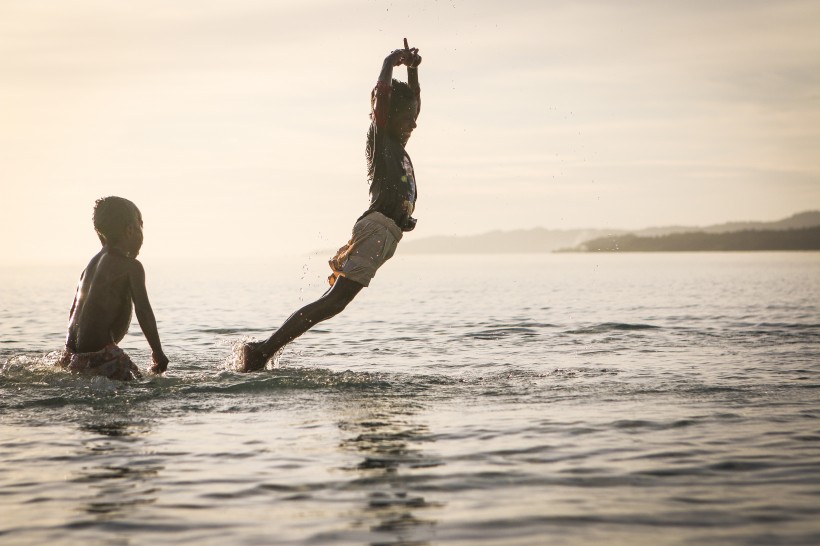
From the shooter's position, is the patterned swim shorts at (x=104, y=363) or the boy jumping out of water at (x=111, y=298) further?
the patterned swim shorts at (x=104, y=363)

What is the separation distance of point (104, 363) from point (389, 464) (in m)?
3.98

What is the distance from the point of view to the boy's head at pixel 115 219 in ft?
27.5

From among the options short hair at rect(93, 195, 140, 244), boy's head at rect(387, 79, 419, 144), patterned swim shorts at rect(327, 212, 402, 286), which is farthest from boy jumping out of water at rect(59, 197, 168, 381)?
boy's head at rect(387, 79, 419, 144)

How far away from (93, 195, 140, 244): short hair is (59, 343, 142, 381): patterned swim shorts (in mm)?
1026

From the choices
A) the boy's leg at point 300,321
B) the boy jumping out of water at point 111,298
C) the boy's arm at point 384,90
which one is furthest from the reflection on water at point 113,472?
the boy's arm at point 384,90

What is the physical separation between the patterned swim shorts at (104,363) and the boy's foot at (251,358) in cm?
144

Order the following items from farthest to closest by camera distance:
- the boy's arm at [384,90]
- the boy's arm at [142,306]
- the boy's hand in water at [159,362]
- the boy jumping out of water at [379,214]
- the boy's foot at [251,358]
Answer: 1. the boy's foot at [251,358]
2. the boy jumping out of water at [379,214]
3. the boy's arm at [384,90]
4. the boy's hand in water at [159,362]
5. the boy's arm at [142,306]

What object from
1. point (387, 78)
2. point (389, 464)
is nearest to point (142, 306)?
point (387, 78)

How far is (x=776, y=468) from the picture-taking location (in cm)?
552

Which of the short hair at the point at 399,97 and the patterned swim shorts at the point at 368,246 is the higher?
the short hair at the point at 399,97

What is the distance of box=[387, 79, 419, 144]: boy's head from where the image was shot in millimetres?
9555

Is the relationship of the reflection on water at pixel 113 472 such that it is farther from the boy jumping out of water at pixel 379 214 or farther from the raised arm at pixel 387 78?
the raised arm at pixel 387 78

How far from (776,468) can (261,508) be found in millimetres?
3028

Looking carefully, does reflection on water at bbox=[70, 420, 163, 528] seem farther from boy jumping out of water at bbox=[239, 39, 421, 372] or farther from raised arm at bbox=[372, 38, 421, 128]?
raised arm at bbox=[372, 38, 421, 128]
